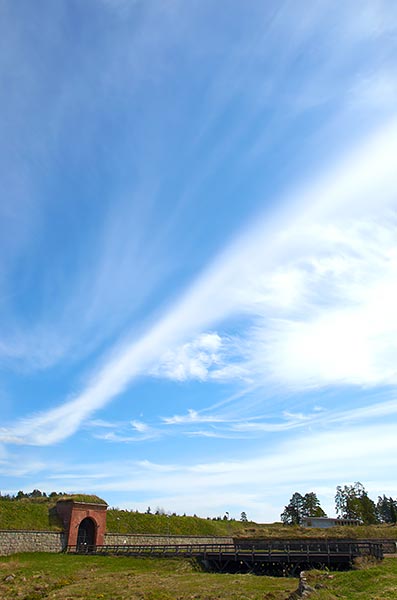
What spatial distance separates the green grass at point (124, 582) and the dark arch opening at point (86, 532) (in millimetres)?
9870

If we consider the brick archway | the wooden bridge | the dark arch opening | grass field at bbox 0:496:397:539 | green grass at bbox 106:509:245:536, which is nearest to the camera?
the wooden bridge

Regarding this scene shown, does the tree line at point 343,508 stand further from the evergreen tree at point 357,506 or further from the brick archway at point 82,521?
the brick archway at point 82,521

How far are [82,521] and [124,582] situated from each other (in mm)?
24067

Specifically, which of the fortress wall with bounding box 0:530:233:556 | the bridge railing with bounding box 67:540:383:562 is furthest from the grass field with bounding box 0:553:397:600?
the fortress wall with bounding box 0:530:233:556

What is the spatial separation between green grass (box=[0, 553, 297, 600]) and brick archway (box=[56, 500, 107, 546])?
7.77 m

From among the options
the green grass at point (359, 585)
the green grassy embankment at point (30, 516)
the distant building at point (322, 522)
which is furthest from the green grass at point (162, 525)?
the green grass at point (359, 585)

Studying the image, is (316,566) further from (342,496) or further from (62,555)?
(342,496)

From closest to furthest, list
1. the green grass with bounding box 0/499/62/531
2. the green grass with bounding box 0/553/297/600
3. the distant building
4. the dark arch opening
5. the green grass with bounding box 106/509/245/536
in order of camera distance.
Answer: the green grass with bounding box 0/553/297/600, the green grass with bounding box 0/499/62/531, the dark arch opening, the green grass with bounding box 106/509/245/536, the distant building

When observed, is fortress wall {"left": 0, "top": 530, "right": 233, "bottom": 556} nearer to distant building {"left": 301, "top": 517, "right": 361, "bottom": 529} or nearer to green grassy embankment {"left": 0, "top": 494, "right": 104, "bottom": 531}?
green grassy embankment {"left": 0, "top": 494, "right": 104, "bottom": 531}

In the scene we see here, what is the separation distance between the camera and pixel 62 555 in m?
41.8

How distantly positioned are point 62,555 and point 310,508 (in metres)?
81.2

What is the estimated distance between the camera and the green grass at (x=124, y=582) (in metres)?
22.8

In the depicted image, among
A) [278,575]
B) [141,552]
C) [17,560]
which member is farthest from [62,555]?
[278,575]

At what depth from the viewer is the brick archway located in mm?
46219
